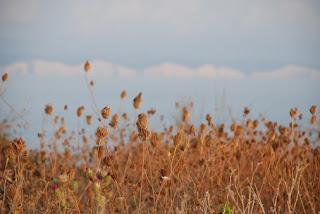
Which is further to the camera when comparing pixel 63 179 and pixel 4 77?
pixel 4 77

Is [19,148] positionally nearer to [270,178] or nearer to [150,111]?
[270,178]

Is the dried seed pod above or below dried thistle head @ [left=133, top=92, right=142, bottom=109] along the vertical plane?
below

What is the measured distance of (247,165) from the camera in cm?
481

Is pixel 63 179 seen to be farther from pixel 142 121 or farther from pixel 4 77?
pixel 4 77

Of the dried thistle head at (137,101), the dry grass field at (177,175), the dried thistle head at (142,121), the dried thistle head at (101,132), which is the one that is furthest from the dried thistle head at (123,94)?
the dried thistle head at (142,121)

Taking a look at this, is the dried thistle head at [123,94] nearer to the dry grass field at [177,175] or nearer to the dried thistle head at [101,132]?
the dry grass field at [177,175]

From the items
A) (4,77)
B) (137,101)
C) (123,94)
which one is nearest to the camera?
(137,101)

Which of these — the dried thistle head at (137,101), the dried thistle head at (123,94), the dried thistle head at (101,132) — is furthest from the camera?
the dried thistle head at (123,94)

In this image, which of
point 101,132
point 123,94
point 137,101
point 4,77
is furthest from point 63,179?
point 123,94

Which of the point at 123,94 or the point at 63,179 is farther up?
the point at 123,94

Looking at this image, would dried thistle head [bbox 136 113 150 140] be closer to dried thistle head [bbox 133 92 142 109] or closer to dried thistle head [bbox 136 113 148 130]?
dried thistle head [bbox 136 113 148 130]

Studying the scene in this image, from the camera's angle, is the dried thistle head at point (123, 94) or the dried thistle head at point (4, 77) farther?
the dried thistle head at point (123, 94)

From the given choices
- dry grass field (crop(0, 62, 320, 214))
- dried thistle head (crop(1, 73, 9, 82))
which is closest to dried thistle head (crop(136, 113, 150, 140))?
dry grass field (crop(0, 62, 320, 214))

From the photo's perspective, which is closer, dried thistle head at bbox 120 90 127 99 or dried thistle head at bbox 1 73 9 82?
dried thistle head at bbox 1 73 9 82
